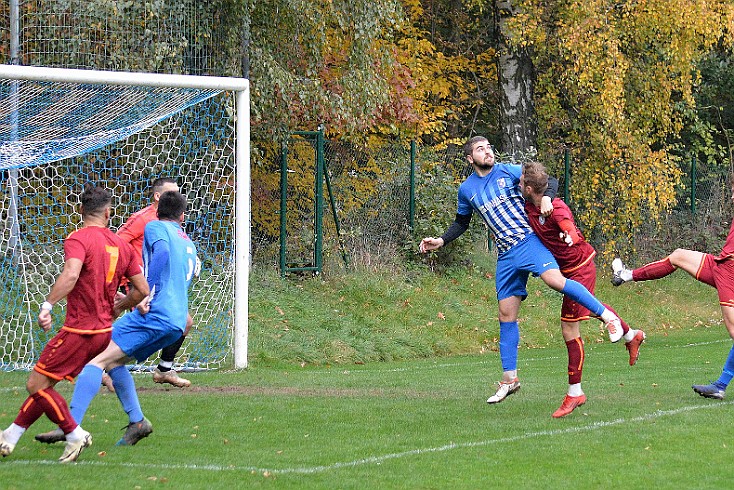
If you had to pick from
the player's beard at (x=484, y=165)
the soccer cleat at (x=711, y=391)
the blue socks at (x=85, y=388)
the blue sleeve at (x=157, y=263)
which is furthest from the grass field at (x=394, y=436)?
the player's beard at (x=484, y=165)

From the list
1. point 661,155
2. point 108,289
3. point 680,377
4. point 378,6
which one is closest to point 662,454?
point 108,289

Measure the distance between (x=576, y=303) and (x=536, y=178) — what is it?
1.07 meters

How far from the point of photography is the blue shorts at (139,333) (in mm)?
7926

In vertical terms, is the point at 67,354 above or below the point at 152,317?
below

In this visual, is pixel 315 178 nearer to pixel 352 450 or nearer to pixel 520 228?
pixel 520 228

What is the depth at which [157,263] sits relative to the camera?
8.08 metres

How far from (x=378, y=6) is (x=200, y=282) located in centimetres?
600

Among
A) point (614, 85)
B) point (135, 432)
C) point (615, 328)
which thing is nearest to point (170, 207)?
point (135, 432)

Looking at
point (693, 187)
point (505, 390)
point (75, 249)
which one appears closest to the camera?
point (75, 249)

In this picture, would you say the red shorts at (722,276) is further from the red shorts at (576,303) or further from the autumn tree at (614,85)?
the autumn tree at (614,85)

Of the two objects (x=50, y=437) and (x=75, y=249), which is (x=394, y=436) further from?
(x=75, y=249)

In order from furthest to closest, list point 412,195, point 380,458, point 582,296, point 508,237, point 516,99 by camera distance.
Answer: point 516,99
point 412,195
point 508,237
point 582,296
point 380,458

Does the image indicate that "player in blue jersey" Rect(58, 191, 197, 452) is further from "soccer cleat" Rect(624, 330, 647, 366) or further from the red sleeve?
"soccer cleat" Rect(624, 330, 647, 366)

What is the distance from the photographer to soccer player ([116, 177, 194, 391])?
995cm
